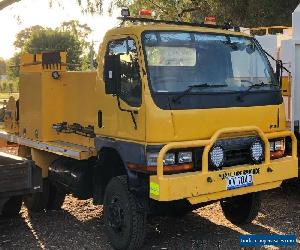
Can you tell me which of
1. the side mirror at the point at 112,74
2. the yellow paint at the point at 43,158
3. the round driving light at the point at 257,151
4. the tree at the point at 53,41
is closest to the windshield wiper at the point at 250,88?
the round driving light at the point at 257,151

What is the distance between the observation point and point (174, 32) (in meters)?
5.08

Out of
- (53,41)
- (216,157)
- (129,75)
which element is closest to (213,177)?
(216,157)

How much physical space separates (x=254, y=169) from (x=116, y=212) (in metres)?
1.60

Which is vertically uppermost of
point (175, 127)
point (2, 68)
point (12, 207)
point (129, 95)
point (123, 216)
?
point (2, 68)

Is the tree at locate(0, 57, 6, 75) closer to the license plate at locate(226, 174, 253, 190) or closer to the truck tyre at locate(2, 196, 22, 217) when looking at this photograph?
the truck tyre at locate(2, 196, 22, 217)

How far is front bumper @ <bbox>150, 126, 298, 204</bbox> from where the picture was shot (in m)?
4.43

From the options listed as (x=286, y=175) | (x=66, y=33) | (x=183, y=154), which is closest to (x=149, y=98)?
(x=183, y=154)

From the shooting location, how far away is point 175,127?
183 inches

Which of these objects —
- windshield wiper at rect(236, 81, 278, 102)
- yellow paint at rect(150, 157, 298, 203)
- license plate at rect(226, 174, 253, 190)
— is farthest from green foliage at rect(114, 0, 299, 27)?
license plate at rect(226, 174, 253, 190)

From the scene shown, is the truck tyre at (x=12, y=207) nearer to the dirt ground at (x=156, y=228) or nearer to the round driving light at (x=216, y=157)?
the dirt ground at (x=156, y=228)

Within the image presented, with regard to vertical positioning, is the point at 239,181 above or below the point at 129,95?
below

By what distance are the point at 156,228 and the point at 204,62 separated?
2.34 meters

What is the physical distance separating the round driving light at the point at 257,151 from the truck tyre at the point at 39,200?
3328 millimetres

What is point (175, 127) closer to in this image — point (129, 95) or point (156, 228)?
point (129, 95)
